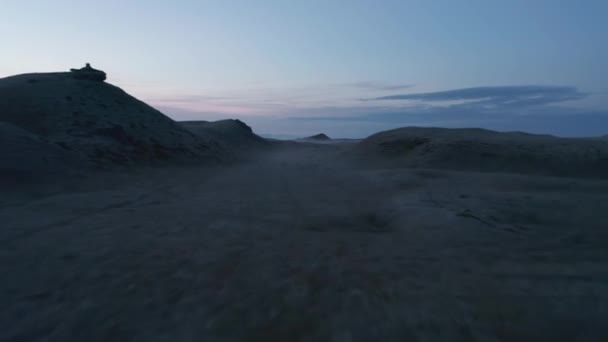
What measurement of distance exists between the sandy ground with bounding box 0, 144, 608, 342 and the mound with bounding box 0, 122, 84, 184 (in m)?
0.69

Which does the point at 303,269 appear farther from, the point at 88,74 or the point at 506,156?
the point at 88,74

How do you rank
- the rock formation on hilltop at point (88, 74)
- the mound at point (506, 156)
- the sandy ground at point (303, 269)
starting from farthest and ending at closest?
1. the rock formation on hilltop at point (88, 74)
2. the mound at point (506, 156)
3. the sandy ground at point (303, 269)

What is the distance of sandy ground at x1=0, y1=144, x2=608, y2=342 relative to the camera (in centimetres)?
222

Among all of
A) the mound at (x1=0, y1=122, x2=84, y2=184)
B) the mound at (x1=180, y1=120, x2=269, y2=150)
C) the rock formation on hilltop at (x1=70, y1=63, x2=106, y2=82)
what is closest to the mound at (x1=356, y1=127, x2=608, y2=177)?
the mound at (x1=0, y1=122, x2=84, y2=184)

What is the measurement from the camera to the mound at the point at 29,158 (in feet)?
20.4

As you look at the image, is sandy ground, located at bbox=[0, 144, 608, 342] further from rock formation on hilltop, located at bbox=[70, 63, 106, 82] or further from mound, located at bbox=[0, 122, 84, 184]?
rock formation on hilltop, located at bbox=[70, 63, 106, 82]

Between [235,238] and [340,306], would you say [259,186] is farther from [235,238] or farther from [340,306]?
[340,306]

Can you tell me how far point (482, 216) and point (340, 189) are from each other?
10.3 feet

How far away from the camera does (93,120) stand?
11.6m

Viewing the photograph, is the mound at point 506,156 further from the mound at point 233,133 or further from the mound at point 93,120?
the mound at point 233,133

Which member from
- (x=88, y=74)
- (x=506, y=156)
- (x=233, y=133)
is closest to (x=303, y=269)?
(x=506, y=156)

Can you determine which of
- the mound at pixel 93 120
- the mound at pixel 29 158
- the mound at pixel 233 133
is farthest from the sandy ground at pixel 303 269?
the mound at pixel 233 133

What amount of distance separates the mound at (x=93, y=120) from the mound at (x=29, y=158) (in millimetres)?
997

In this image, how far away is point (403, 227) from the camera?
14.5ft
